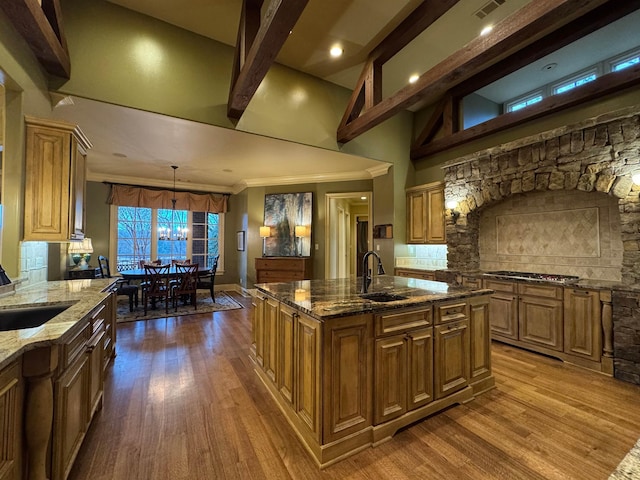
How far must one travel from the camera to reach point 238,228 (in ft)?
24.6

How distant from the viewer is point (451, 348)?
225 cm

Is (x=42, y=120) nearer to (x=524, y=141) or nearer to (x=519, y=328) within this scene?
(x=524, y=141)

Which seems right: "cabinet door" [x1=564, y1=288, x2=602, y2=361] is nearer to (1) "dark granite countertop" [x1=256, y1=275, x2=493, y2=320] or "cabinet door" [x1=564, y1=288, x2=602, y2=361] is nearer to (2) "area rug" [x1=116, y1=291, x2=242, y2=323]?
(1) "dark granite countertop" [x1=256, y1=275, x2=493, y2=320]

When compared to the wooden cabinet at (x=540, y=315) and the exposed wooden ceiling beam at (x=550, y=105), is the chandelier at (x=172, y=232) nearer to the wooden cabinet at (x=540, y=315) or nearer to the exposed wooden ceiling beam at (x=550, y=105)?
the exposed wooden ceiling beam at (x=550, y=105)

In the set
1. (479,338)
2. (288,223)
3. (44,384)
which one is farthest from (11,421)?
(288,223)

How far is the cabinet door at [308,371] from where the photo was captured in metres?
1.71

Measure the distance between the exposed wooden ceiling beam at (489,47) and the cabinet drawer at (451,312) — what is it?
2201 millimetres

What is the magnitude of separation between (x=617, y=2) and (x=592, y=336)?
3389 millimetres

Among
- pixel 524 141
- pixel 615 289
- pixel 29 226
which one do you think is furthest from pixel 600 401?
pixel 29 226

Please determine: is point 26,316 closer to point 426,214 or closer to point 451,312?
point 451,312

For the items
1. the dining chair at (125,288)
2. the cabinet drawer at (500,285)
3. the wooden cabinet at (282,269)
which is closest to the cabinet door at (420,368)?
the cabinet drawer at (500,285)

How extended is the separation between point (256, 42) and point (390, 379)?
2.87m

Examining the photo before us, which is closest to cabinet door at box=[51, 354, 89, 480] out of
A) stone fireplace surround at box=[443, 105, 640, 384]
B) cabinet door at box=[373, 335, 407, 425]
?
cabinet door at box=[373, 335, 407, 425]

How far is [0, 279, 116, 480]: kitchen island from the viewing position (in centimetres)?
111
